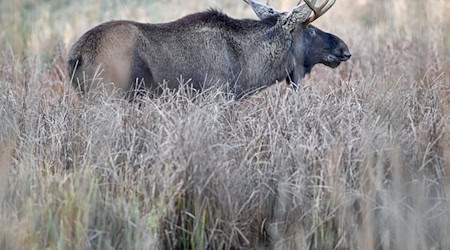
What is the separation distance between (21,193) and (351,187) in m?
2.12

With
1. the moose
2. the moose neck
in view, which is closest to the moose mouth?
the moose

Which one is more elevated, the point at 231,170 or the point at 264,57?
the point at 264,57

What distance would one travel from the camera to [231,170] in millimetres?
6496

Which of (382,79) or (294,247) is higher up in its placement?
(382,79)

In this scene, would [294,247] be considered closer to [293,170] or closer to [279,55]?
[293,170]

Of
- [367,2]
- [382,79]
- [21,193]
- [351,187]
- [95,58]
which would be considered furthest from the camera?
[367,2]

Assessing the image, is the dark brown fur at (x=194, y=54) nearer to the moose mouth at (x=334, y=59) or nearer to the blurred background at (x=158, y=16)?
the moose mouth at (x=334, y=59)

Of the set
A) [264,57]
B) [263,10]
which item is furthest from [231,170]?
[263,10]

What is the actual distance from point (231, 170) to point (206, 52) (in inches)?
73.4

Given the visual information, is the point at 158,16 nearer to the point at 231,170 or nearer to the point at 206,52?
the point at 206,52

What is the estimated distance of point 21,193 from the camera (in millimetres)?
6160

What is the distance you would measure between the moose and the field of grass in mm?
252

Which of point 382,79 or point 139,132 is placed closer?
point 139,132

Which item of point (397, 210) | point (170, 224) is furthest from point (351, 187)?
point (170, 224)
